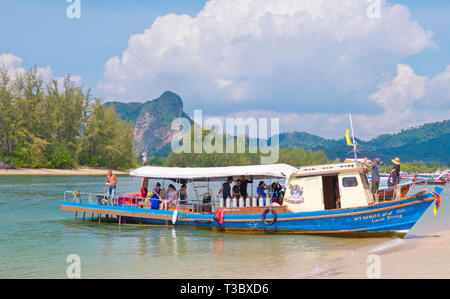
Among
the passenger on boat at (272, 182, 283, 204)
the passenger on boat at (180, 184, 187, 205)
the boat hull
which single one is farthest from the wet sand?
the passenger on boat at (272, 182, 283, 204)

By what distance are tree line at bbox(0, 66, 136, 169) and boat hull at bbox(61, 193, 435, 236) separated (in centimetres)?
7832

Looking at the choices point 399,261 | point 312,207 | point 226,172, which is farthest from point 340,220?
point 226,172

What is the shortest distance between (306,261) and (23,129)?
88397mm

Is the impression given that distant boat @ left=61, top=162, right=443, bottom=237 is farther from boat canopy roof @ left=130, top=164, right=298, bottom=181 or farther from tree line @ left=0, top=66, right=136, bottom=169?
tree line @ left=0, top=66, right=136, bottom=169

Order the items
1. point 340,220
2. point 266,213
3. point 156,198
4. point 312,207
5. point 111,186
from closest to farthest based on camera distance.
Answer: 1. point 340,220
2. point 312,207
3. point 266,213
4. point 156,198
5. point 111,186

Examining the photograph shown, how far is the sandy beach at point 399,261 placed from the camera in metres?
13.3

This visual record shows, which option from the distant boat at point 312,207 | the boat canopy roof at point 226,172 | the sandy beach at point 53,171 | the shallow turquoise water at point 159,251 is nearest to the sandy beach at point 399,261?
the shallow turquoise water at point 159,251

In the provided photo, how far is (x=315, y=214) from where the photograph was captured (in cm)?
2047

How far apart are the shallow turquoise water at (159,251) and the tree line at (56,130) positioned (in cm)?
7115

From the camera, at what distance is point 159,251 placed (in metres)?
18.2

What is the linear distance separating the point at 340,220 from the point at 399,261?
505cm

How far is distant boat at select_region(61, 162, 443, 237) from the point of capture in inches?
771

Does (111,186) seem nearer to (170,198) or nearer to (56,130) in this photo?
(170,198)
